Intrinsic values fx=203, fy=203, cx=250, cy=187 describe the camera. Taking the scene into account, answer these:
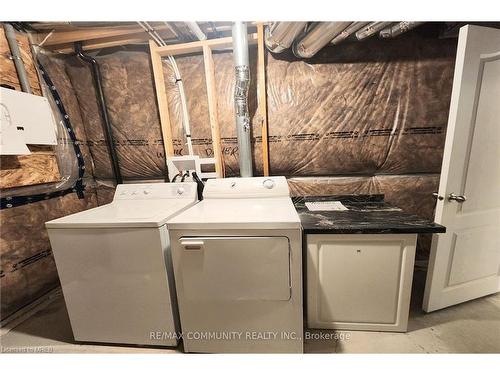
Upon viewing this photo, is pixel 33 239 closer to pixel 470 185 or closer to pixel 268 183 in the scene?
pixel 268 183

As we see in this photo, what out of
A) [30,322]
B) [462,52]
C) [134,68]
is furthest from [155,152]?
[462,52]

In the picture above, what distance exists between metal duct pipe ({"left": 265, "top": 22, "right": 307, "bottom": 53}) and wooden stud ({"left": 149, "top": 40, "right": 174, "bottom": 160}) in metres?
1.00

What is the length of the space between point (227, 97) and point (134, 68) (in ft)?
3.13

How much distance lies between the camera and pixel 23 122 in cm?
162

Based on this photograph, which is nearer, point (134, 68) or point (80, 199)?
point (134, 68)

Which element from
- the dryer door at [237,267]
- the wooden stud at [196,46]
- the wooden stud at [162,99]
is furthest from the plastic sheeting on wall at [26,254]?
the wooden stud at [196,46]

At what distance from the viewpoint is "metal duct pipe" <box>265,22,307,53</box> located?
1485 mm

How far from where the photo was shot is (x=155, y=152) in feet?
6.97

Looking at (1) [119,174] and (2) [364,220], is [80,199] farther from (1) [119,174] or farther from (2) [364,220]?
(2) [364,220]

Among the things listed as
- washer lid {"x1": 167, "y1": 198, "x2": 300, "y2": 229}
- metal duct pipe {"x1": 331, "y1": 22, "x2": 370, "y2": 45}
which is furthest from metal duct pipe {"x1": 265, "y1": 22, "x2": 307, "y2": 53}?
washer lid {"x1": 167, "y1": 198, "x2": 300, "y2": 229}

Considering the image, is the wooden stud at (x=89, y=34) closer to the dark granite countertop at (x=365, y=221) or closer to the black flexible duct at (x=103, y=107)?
the black flexible duct at (x=103, y=107)

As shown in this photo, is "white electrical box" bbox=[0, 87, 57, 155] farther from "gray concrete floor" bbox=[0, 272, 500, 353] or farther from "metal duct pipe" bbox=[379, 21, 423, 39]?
"metal duct pipe" bbox=[379, 21, 423, 39]

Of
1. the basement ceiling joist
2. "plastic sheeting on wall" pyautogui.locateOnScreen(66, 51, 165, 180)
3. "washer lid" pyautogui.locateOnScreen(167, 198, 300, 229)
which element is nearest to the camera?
"washer lid" pyautogui.locateOnScreen(167, 198, 300, 229)

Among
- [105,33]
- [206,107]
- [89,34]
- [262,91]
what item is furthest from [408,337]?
[89,34]
